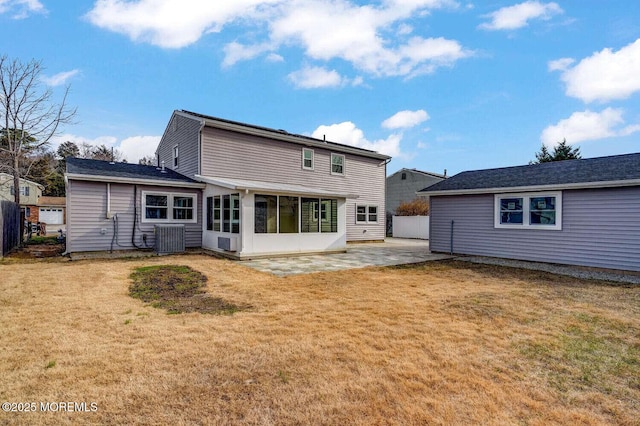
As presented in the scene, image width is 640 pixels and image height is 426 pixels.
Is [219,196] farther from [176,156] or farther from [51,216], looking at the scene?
[51,216]

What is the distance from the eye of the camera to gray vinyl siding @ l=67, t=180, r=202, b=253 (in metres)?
11.2

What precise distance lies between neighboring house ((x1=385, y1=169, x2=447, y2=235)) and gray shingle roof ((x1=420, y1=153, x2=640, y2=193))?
12751 mm

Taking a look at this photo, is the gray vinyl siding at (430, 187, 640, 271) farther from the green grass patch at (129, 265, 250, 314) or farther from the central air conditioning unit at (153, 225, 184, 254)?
the central air conditioning unit at (153, 225, 184, 254)

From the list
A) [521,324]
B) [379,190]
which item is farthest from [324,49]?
[521,324]

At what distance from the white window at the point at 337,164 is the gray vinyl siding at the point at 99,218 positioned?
8.86 meters

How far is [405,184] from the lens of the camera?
3034 cm

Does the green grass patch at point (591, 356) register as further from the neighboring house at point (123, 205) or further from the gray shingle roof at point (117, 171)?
the gray shingle roof at point (117, 171)

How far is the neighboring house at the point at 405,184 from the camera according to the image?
28484 mm

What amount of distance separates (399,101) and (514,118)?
6.12 metres

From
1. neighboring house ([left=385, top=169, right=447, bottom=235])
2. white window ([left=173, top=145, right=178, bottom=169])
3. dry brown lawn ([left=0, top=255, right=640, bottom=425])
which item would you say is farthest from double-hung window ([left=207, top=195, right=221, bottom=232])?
neighboring house ([left=385, top=169, right=447, bottom=235])

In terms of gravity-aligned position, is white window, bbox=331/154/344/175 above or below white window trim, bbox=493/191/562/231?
above

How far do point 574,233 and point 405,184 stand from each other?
20.1 m

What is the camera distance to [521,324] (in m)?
4.91

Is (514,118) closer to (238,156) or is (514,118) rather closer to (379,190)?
(379,190)
